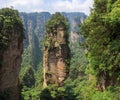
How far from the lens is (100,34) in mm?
22344

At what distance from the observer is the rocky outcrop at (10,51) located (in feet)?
142

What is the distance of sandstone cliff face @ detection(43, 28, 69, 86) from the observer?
60634mm

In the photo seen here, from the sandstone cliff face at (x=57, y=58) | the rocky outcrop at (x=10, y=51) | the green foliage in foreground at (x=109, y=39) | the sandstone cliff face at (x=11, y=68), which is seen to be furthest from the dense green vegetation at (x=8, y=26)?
the green foliage in foreground at (x=109, y=39)

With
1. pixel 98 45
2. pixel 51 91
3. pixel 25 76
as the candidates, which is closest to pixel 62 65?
pixel 51 91

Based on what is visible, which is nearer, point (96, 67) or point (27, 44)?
point (96, 67)

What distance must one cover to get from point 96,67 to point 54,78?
3455 centimetres

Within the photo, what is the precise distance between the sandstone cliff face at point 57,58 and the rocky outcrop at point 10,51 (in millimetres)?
12657

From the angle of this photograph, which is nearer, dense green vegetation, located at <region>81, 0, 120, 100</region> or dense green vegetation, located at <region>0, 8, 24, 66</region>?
dense green vegetation, located at <region>81, 0, 120, 100</region>

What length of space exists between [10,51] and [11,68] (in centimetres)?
225

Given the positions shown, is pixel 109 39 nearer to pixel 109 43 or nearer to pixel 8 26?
pixel 109 43

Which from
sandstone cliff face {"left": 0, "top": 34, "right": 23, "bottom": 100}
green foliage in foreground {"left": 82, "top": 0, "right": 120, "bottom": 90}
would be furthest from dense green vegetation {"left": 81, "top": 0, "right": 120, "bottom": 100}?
sandstone cliff face {"left": 0, "top": 34, "right": 23, "bottom": 100}

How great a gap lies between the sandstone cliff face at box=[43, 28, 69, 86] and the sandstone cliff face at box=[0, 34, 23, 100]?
12657 mm

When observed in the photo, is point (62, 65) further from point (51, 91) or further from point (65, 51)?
point (51, 91)

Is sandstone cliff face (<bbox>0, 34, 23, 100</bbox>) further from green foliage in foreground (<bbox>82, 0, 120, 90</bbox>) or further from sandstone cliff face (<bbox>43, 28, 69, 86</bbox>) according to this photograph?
green foliage in foreground (<bbox>82, 0, 120, 90</bbox>)
